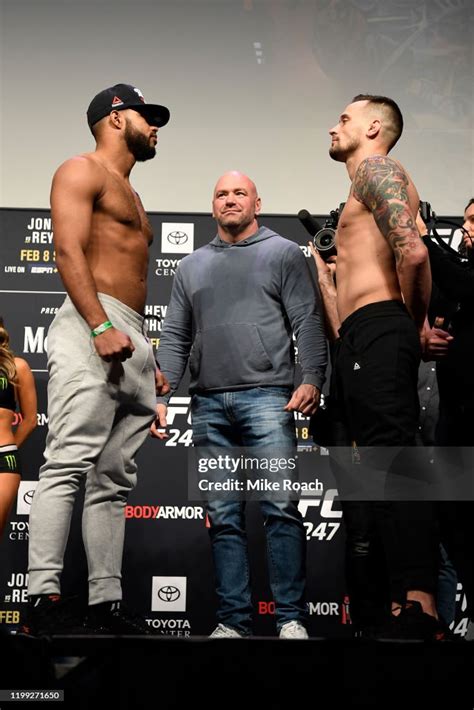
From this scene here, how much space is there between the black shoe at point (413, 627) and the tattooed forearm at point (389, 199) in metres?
0.90

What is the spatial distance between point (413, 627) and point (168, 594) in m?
1.96

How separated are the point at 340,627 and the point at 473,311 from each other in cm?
171

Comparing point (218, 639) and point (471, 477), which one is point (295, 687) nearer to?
point (218, 639)

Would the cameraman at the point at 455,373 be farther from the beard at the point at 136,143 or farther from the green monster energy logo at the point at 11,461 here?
the green monster energy logo at the point at 11,461

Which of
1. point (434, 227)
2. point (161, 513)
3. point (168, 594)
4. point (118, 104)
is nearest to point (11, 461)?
point (161, 513)

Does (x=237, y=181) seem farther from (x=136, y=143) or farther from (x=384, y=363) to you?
(x=384, y=363)

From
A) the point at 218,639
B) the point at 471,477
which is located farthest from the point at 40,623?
the point at 471,477

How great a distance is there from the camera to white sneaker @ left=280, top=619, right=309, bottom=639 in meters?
2.64

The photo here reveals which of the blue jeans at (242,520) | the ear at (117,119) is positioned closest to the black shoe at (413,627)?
the blue jeans at (242,520)

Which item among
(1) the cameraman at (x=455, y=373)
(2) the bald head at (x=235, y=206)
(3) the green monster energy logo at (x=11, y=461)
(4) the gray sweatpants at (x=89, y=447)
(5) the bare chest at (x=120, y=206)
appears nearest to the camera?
(4) the gray sweatpants at (x=89, y=447)

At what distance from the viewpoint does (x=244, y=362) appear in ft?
9.73

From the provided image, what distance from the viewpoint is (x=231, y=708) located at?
6.25ft

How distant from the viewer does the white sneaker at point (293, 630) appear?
2637 millimetres

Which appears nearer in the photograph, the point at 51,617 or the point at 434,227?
the point at 51,617
